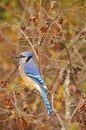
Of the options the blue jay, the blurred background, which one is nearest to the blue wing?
the blue jay

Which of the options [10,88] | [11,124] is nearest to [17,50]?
[11,124]

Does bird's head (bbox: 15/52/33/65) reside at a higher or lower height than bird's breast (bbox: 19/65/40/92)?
higher

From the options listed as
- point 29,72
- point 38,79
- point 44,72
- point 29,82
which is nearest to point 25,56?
point 29,72

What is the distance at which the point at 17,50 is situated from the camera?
23.9ft

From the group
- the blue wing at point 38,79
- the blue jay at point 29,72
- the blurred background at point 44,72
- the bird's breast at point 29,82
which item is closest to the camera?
the blurred background at point 44,72

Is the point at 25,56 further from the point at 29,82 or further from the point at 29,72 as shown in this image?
the point at 29,82

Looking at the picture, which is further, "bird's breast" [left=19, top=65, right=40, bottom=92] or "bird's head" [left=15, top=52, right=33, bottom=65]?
"bird's head" [left=15, top=52, right=33, bottom=65]

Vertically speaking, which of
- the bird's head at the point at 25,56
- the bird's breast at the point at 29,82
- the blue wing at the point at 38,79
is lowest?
the bird's breast at the point at 29,82

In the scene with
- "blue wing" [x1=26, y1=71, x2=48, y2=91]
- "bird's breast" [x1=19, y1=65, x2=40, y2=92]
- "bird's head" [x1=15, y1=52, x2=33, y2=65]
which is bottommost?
"bird's breast" [x1=19, y1=65, x2=40, y2=92]

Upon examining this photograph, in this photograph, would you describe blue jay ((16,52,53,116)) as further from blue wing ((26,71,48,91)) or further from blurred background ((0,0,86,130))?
blurred background ((0,0,86,130))

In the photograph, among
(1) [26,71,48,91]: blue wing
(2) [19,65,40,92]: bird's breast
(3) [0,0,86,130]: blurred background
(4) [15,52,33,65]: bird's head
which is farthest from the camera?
(4) [15,52,33,65]: bird's head

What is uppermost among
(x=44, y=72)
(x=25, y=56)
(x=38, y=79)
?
(x=25, y=56)

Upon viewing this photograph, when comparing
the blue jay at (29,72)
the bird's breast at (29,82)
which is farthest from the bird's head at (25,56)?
the bird's breast at (29,82)

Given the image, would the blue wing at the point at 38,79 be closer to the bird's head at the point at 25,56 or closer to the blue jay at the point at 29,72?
the blue jay at the point at 29,72
